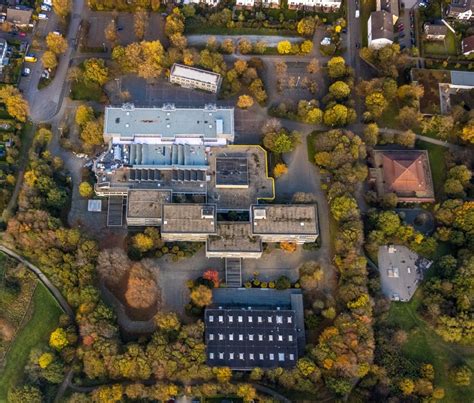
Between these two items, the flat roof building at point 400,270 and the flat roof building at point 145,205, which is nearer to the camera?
the flat roof building at point 145,205

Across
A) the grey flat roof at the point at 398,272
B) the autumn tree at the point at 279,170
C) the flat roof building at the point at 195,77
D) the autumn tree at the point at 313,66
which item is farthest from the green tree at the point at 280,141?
the grey flat roof at the point at 398,272

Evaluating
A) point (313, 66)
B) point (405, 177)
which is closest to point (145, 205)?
point (313, 66)

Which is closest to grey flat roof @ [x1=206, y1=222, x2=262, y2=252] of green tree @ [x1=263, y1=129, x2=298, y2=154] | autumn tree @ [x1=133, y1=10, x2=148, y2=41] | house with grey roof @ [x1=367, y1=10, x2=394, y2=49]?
green tree @ [x1=263, y1=129, x2=298, y2=154]

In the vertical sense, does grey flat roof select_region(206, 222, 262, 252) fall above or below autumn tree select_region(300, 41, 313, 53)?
below

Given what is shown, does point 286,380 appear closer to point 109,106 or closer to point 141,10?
point 109,106

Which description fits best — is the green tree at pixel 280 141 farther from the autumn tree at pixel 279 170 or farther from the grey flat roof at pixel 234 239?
the grey flat roof at pixel 234 239

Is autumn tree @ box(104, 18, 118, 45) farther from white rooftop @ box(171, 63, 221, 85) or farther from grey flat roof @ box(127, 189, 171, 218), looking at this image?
grey flat roof @ box(127, 189, 171, 218)

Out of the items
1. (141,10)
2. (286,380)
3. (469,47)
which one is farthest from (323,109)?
(286,380)
